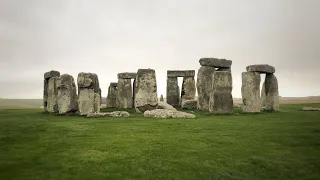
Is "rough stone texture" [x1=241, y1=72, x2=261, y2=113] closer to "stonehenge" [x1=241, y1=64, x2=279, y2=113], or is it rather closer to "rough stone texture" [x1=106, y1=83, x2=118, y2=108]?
"stonehenge" [x1=241, y1=64, x2=279, y2=113]

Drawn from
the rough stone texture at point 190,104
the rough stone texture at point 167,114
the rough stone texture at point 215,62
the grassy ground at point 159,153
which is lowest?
the grassy ground at point 159,153

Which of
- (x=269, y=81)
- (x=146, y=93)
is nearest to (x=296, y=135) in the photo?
(x=146, y=93)

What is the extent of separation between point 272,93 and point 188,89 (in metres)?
6.54

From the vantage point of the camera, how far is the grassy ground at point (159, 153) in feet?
20.8

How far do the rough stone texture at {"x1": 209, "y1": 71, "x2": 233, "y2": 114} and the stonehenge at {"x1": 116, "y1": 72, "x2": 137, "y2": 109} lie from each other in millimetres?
9093

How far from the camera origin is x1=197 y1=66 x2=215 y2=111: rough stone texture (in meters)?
21.2

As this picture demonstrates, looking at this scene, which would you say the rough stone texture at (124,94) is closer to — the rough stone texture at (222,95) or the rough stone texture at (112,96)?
the rough stone texture at (112,96)

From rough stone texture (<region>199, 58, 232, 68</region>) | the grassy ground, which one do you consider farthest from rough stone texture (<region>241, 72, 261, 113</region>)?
the grassy ground

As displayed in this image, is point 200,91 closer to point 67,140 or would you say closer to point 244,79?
point 244,79

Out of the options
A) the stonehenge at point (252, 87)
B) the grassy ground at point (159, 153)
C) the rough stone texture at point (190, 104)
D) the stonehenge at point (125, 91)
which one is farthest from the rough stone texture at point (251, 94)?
the stonehenge at point (125, 91)

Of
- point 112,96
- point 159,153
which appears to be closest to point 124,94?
point 112,96

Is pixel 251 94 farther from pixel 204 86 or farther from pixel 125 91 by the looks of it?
pixel 125 91

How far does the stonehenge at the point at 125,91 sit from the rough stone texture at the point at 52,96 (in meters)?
5.75

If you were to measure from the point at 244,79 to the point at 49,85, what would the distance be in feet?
40.7
